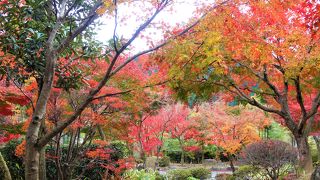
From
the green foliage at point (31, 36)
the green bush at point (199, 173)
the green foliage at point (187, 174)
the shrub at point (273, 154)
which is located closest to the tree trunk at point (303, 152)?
the shrub at point (273, 154)

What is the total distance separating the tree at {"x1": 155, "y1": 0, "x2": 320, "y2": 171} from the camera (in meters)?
5.07

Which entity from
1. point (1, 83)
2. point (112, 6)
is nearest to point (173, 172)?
point (1, 83)

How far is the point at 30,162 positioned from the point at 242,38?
15.7 ft

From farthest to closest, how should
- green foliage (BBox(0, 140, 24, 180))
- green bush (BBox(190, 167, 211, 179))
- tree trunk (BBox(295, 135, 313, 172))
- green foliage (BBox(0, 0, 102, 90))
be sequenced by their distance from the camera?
green bush (BBox(190, 167, 211, 179)) → green foliage (BBox(0, 140, 24, 180)) → tree trunk (BBox(295, 135, 313, 172)) → green foliage (BBox(0, 0, 102, 90))

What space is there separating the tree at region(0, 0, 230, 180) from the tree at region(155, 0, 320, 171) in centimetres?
37

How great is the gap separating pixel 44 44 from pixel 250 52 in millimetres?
4194

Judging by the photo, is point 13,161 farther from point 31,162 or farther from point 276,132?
Answer: point 276,132

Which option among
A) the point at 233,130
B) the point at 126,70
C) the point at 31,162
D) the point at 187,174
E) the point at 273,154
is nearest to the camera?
the point at 31,162

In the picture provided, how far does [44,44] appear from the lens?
4895 mm

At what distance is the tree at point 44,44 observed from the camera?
419 cm

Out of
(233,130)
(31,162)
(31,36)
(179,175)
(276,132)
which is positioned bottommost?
(179,175)

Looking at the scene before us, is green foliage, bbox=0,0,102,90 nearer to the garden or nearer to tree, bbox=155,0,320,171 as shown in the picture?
the garden

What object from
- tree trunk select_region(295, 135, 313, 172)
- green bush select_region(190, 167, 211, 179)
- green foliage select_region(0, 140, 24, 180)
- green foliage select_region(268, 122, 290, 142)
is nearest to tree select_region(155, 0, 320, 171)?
tree trunk select_region(295, 135, 313, 172)

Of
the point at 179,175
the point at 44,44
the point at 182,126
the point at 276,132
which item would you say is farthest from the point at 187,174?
the point at 276,132
